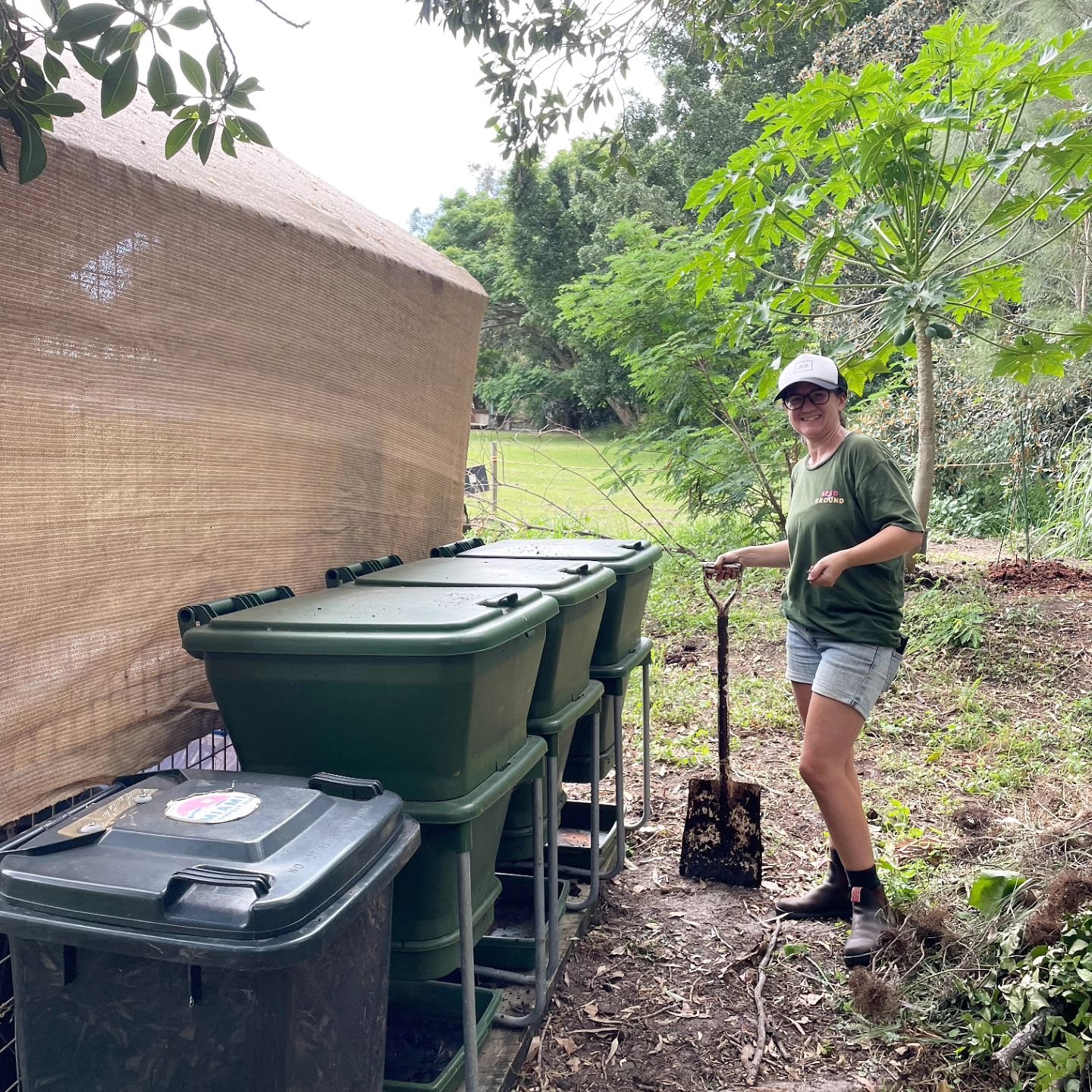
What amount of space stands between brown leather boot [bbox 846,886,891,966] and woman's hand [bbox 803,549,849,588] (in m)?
1.08

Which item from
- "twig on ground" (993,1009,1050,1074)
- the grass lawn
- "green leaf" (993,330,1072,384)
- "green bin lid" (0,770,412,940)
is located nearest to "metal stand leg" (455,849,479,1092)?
"green bin lid" (0,770,412,940)

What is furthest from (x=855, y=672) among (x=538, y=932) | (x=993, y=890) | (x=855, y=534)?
(x=538, y=932)

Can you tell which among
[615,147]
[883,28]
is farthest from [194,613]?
[883,28]

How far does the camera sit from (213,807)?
170 centimetres

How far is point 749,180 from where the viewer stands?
4.62 m

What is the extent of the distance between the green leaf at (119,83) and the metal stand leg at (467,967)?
163cm

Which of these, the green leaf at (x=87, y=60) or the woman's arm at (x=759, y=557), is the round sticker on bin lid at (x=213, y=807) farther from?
the woman's arm at (x=759, y=557)

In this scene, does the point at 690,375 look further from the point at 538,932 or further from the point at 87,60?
the point at 87,60

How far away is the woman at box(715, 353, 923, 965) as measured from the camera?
9.74ft

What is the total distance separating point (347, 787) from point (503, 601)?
2.06 feet

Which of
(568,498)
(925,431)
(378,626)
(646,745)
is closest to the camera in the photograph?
(378,626)

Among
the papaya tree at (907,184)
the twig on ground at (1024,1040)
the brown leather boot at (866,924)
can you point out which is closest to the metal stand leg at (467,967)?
the twig on ground at (1024,1040)

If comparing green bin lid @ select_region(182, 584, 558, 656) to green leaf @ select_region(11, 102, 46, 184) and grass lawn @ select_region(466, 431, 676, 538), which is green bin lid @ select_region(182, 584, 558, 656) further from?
grass lawn @ select_region(466, 431, 676, 538)

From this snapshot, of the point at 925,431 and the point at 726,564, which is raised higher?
the point at 925,431
